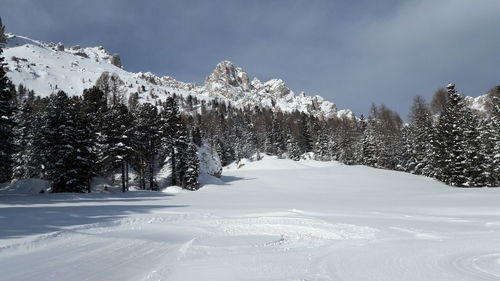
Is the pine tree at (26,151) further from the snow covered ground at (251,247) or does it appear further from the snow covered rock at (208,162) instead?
the snow covered ground at (251,247)

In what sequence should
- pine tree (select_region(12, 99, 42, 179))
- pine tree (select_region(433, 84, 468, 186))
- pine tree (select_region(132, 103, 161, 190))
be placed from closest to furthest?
pine tree (select_region(433, 84, 468, 186)) → pine tree (select_region(12, 99, 42, 179)) → pine tree (select_region(132, 103, 161, 190))

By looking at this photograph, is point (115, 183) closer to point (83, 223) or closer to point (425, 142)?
point (83, 223)

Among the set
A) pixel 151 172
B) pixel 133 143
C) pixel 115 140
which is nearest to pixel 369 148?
pixel 151 172

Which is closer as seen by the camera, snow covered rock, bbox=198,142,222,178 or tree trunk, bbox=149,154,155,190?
tree trunk, bbox=149,154,155,190

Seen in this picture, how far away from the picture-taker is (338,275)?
276 inches

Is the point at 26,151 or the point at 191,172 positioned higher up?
the point at 26,151

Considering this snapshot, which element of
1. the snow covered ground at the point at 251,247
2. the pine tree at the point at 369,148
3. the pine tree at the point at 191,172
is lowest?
the snow covered ground at the point at 251,247

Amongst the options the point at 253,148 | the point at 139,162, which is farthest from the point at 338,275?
the point at 253,148

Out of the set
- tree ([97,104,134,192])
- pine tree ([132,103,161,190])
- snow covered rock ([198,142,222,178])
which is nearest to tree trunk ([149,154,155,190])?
pine tree ([132,103,161,190])

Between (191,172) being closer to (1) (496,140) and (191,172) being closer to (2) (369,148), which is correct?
(1) (496,140)

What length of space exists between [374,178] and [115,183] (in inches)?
1432

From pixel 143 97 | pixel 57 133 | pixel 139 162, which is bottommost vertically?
pixel 139 162

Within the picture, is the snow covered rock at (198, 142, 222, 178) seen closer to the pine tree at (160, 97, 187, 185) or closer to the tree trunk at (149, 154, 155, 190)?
the pine tree at (160, 97, 187, 185)

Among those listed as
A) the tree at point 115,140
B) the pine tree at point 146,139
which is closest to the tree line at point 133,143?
the pine tree at point 146,139
